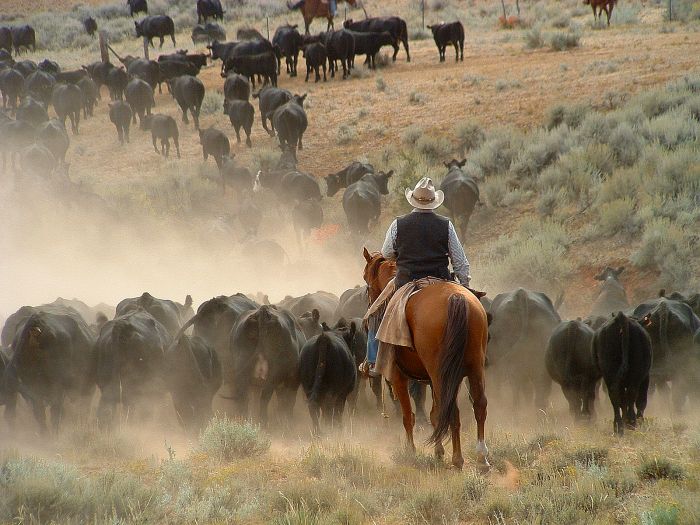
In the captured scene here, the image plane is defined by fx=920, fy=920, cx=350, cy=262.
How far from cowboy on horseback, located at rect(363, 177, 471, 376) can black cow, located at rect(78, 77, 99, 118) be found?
25804mm

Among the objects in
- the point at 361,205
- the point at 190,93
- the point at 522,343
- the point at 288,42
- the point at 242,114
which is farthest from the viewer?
the point at 288,42

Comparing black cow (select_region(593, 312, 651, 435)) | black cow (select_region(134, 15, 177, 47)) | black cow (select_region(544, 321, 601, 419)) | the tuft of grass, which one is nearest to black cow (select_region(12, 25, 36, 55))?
black cow (select_region(134, 15, 177, 47))

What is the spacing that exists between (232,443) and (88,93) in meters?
26.4

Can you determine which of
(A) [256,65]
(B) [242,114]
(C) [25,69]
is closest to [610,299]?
(B) [242,114]

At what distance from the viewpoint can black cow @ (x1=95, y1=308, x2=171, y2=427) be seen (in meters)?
10.4

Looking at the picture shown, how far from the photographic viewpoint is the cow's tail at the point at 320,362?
10125 mm

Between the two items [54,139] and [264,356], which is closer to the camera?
[264,356]

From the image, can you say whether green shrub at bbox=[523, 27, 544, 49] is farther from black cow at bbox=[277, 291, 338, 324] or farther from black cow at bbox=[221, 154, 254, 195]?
black cow at bbox=[277, 291, 338, 324]

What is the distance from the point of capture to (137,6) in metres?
56.9

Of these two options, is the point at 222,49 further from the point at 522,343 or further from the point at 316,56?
the point at 522,343

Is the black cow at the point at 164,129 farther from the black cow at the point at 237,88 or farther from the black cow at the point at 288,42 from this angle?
the black cow at the point at 288,42

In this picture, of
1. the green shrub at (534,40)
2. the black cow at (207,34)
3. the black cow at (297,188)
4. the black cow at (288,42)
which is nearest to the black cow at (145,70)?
the black cow at (288,42)

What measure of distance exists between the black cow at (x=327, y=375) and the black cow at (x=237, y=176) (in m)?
13.8

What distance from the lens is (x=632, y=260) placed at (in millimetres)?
16484
